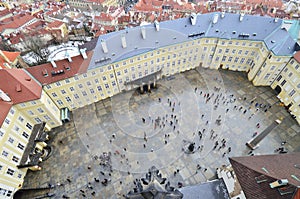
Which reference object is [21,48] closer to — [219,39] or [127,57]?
[127,57]

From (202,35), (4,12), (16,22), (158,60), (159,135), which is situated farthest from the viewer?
(4,12)

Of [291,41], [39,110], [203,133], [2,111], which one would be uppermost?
[291,41]

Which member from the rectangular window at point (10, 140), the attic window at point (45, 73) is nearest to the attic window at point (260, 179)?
the rectangular window at point (10, 140)

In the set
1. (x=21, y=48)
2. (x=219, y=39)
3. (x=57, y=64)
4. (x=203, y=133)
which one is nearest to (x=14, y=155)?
(x=57, y=64)

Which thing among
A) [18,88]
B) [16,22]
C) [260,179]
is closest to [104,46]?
[18,88]

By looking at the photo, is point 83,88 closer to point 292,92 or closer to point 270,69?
point 270,69

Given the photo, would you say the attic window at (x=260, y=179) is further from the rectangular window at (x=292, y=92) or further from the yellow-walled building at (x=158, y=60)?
the rectangular window at (x=292, y=92)
